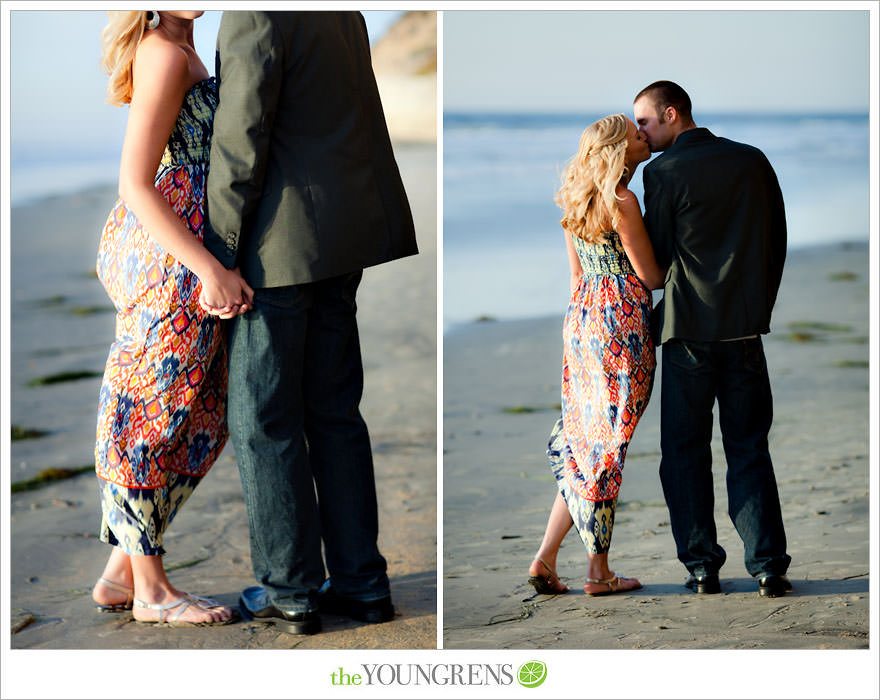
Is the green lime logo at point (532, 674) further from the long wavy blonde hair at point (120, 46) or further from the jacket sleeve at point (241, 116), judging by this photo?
the long wavy blonde hair at point (120, 46)

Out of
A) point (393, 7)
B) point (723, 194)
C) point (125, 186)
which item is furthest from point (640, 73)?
point (125, 186)

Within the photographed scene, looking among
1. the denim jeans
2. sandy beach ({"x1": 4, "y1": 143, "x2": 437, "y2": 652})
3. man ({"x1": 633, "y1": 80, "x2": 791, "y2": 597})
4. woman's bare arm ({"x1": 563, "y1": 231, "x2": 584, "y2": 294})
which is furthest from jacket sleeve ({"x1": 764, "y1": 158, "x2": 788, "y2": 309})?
sandy beach ({"x1": 4, "y1": 143, "x2": 437, "y2": 652})

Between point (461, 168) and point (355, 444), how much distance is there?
25.1 ft

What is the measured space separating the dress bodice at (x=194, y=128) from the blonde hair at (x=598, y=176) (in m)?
0.92

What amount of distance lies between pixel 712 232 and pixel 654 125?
338 millimetres

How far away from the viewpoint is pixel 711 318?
2711 mm

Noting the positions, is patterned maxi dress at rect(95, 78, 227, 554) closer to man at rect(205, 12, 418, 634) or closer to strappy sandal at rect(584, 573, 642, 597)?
man at rect(205, 12, 418, 634)

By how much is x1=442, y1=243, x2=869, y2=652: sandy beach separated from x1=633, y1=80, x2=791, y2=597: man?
0.17 meters

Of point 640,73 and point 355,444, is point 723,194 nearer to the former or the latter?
point 640,73

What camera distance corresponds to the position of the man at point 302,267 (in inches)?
92.4

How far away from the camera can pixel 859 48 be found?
2.63m

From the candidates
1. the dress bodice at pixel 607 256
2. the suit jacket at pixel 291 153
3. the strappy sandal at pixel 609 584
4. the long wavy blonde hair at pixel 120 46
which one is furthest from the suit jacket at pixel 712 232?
→ the long wavy blonde hair at pixel 120 46

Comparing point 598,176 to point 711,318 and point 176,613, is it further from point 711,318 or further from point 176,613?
point 176,613

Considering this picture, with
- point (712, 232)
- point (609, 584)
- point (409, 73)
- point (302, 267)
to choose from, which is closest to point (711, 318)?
point (712, 232)
